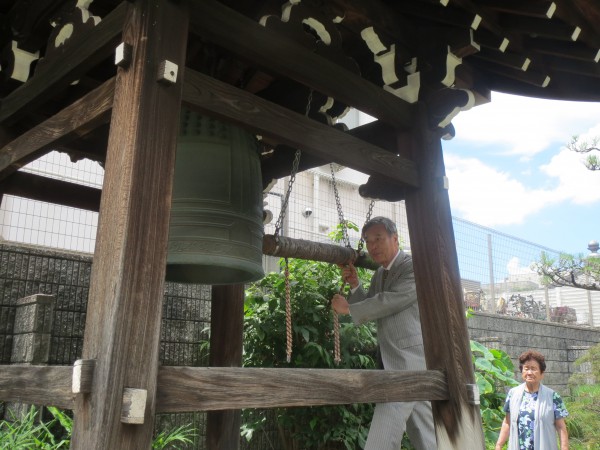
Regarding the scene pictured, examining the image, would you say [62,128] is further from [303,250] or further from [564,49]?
[564,49]

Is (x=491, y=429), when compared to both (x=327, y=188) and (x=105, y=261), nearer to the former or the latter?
(x=327, y=188)

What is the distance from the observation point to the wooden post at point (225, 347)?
3.77 metres

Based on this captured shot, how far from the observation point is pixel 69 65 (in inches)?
98.4

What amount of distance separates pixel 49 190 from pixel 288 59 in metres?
1.86

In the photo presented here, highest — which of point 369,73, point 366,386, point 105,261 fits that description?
point 369,73

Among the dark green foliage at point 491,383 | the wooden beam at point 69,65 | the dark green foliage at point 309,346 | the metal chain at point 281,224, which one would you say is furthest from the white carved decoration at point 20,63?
the dark green foliage at point 491,383

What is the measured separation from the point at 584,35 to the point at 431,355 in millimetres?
1802

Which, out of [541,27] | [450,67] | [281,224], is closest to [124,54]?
[450,67]

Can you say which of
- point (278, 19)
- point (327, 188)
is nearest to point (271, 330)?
point (278, 19)

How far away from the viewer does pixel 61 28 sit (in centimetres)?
267

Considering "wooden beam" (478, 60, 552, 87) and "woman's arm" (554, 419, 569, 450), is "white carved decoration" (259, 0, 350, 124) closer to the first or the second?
"wooden beam" (478, 60, 552, 87)

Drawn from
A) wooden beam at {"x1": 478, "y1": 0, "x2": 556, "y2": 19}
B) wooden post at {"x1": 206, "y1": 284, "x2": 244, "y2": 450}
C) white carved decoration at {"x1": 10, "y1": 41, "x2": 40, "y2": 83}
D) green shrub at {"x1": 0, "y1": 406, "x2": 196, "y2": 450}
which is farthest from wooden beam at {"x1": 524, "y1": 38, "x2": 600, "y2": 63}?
green shrub at {"x1": 0, "y1": 406, "x2": 196, "y2": 450}

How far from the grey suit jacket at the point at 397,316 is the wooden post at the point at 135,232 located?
6.39 feet

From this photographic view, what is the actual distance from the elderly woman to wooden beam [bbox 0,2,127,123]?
434 cm
